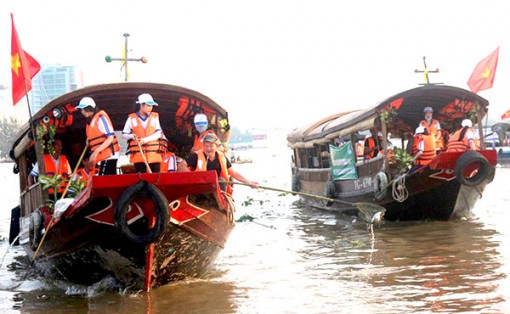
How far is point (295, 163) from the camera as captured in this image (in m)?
21.2

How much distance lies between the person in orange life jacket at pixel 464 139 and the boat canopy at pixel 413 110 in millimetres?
704

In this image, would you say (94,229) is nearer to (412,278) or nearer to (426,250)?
(412,278)

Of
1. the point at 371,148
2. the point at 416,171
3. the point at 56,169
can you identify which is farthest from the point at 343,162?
the point at 56,169

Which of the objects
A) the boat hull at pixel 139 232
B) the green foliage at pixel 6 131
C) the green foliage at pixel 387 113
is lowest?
the boat hull at pixel 139 232

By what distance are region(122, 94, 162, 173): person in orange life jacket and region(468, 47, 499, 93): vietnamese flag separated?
26.8 ft

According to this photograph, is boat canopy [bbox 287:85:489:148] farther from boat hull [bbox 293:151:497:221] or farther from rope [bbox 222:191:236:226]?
rope [bbox 222:191:236:226]

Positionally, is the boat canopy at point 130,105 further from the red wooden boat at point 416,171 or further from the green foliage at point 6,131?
the green foliage at point 6,131

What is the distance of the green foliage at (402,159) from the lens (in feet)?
45.9

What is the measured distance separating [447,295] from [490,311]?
804 mm

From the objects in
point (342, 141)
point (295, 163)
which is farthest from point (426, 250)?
point (295, 163)

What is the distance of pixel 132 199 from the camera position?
722 cm

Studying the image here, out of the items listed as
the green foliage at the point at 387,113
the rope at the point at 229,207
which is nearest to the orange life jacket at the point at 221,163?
the rope at the point at 229,207

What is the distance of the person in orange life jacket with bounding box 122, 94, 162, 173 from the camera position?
8391 mm

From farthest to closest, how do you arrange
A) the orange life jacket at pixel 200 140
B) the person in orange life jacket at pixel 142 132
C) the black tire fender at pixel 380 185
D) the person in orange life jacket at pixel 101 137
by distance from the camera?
the black tire fender at pixel 380 185, the orange life jacket at pixel 200 140, the person in orange life jacket at pixel 101 137, the person in orange life jacket at pixel 142 132
